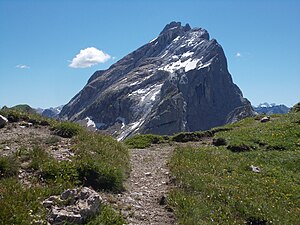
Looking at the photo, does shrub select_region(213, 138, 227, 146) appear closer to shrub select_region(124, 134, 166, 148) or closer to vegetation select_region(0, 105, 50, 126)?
shrub select_region(124, 134, 166, 148)

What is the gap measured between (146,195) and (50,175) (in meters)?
3.88

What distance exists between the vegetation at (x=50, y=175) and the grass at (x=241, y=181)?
8.82ft

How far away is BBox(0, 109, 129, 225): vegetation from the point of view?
10.1 meters

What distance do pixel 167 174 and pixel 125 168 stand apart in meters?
2.26

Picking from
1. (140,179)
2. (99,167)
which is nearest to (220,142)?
(140,179)

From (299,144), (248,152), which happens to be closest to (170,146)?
(248,152)

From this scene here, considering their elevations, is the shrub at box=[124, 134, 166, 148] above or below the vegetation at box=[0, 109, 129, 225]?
above

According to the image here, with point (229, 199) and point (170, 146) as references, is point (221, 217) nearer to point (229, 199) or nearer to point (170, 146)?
point (229, 199)

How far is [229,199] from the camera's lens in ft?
45.2

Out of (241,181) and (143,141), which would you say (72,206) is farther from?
(143,141)

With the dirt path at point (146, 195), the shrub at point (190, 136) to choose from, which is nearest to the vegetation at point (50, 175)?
the dirt path at point (146, 195)

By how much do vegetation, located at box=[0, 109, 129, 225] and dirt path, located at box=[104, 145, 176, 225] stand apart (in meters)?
0.70

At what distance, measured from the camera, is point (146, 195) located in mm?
14414

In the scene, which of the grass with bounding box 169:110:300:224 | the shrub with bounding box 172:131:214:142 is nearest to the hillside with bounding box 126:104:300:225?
the grass with bounding box 169:110:300:224
